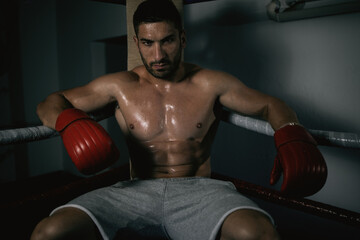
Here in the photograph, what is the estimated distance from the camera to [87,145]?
0.81m

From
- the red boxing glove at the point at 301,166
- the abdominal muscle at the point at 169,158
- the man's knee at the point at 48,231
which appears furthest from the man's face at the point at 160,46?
the man's knee at the point at 48,231

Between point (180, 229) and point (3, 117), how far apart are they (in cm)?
317

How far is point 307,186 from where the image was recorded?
0.76 meters

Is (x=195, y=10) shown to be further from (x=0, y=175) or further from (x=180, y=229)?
(x=0, y=175)

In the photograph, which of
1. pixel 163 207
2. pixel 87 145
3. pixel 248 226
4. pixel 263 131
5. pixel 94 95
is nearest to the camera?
pixel 248 226

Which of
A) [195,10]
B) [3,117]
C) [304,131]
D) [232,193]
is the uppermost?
[195,10]

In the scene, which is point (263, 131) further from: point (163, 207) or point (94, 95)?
point (94, 95)

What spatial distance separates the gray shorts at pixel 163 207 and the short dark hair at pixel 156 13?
2.34ft

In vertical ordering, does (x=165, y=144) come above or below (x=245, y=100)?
below

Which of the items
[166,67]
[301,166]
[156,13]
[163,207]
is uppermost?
[156,13]

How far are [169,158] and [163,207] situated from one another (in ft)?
0.76

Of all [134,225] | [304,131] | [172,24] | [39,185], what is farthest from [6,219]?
[39,185]

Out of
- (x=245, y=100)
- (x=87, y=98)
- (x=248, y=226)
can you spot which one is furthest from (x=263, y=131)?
(x=87, y=98)

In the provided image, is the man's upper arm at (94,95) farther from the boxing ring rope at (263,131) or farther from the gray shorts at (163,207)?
the gray shorts at (163,207)
